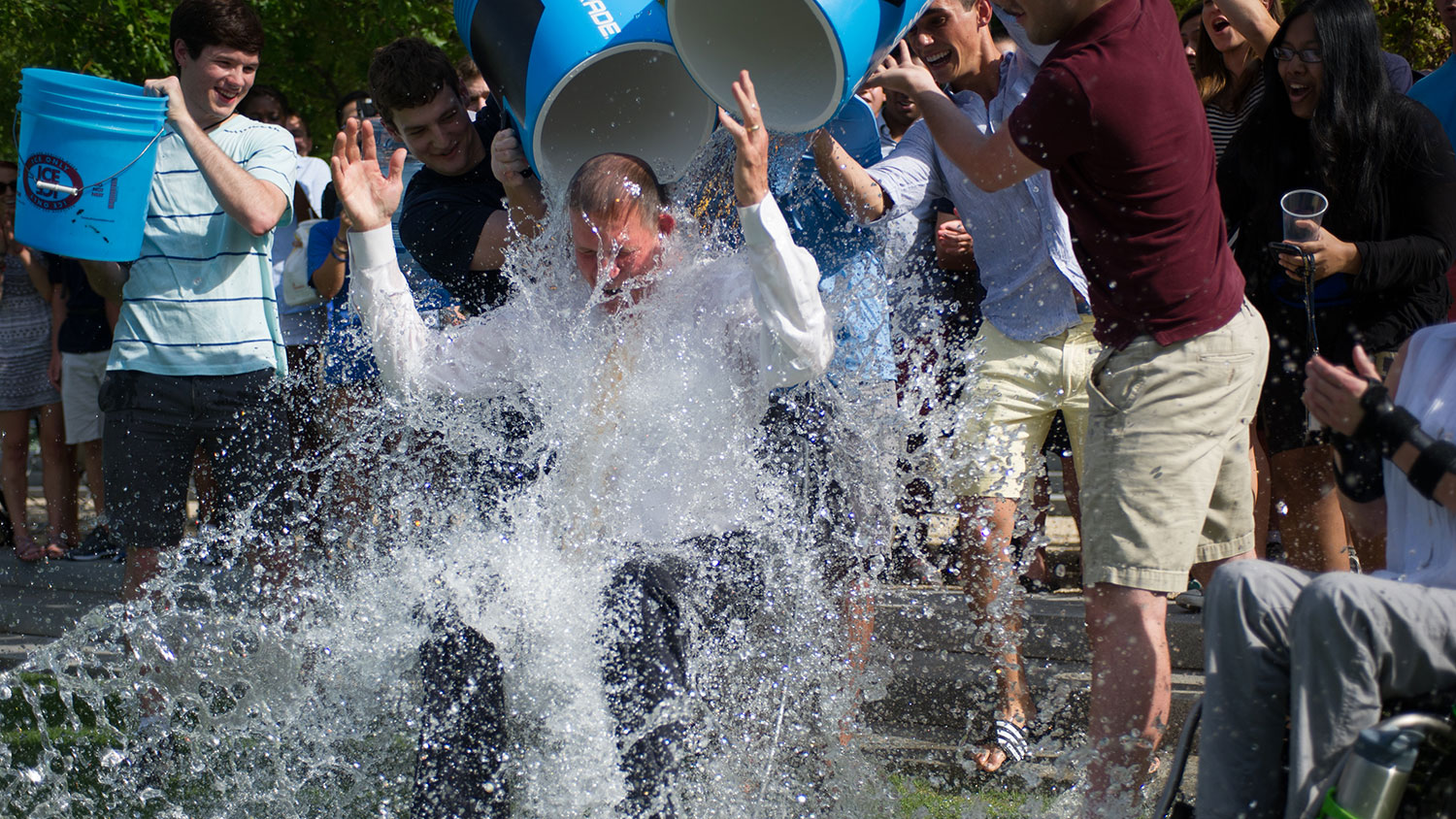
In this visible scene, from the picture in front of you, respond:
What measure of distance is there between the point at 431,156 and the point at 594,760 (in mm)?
1951

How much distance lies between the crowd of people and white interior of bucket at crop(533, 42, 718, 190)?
138mm

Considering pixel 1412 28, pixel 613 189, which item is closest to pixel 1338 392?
pixel 613 189

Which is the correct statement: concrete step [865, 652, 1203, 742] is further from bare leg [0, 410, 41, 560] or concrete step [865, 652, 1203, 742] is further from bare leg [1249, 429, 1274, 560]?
bare leg [0, 410, 41, 560]

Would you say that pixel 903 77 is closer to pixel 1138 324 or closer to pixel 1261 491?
pixel 1138 324

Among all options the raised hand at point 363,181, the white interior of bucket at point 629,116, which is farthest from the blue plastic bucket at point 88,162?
the white interior of bucket at point 629,116

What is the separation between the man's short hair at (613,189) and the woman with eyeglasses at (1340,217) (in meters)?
1.70

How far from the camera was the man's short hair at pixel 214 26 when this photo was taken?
3.77m

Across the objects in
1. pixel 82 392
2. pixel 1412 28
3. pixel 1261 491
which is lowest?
pixel 82 392

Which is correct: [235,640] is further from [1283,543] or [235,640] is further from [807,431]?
[1283,543]

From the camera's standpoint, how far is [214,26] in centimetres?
376

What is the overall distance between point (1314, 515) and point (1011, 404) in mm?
910

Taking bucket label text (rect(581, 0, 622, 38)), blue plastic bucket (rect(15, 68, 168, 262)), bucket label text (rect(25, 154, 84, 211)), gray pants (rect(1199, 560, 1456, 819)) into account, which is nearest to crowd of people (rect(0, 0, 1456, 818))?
gray pants (rect(1199, 560, 1456, 819))

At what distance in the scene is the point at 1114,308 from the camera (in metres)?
2.72

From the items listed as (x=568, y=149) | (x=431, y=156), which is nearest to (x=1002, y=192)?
Answer: (x=568, y=149)
